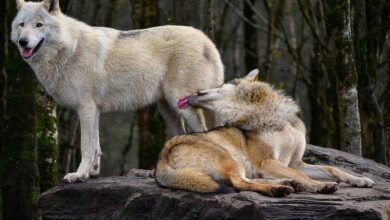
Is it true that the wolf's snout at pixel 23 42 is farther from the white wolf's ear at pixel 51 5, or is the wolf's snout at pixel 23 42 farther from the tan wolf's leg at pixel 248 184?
the tan wolf's leg at pixel 248 184

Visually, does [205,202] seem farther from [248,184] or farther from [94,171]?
[94,171]

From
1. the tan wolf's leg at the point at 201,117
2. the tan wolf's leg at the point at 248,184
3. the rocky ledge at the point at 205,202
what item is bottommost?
the rocky ledge at the point at 205,202

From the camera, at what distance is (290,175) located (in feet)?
25.3

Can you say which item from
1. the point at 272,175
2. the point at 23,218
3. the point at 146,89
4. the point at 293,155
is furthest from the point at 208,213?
the point at 23,218

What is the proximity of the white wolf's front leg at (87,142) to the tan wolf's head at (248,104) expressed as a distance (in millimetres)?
1151

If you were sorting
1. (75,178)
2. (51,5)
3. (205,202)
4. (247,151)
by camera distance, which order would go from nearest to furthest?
(205,202), (247,151), (75,178), (51,5)

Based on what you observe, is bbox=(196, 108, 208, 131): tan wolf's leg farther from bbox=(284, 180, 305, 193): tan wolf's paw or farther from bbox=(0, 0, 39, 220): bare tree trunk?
bbox=(0, 0, 39, 220): bare tree trunk

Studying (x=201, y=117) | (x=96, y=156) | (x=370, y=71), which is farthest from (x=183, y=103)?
(x=370, y=71)

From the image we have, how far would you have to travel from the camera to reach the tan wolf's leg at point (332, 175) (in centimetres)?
822

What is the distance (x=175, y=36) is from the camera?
9734 millimetres

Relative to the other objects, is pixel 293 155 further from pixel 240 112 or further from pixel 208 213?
pixel 208 213

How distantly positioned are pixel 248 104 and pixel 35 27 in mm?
2624

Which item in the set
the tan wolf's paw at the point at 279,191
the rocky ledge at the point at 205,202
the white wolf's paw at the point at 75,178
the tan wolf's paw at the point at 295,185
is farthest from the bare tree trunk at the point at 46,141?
the tan wolf's paw at the point at 279,191

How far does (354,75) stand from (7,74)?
16.0 ft
